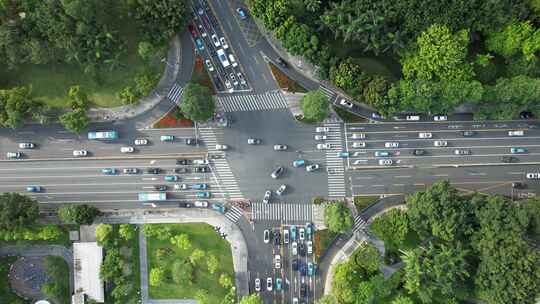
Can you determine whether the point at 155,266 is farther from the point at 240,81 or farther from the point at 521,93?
the point at 521,93

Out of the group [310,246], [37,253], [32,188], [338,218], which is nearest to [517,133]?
[338,218]

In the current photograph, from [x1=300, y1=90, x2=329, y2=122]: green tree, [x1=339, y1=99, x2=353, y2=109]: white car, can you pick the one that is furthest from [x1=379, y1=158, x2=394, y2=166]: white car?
[x1=300, y1=90, x2=329, y2=122]: green tree

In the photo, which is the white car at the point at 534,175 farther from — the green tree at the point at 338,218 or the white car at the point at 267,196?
the white car at the point at 267,196

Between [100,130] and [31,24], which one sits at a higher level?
[31,24]

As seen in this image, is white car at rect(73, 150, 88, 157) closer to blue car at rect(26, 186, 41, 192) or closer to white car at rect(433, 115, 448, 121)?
blue car at rect(26, 186, 41, 192)

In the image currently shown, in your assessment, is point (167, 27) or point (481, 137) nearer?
point (167, 27)

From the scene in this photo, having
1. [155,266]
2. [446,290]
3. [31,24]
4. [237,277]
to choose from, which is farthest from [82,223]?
[446,290]

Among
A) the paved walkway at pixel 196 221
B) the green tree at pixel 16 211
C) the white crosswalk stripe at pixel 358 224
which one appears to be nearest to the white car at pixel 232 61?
the paved walkway at pixel 196 221
